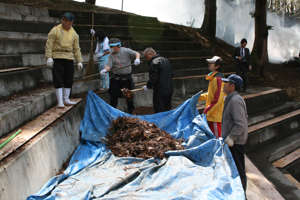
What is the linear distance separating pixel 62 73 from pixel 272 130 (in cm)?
606

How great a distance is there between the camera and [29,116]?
4.72 meters

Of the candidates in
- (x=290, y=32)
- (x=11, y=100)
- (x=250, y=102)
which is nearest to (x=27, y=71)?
(x=11, y=100)

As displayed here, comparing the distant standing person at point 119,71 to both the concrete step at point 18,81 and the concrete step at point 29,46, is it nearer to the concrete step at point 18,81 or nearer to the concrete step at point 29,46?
the concrete step at point 18,81

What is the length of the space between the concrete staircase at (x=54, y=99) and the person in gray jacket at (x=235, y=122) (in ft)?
7.47

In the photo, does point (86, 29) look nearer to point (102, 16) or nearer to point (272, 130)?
point (102, 16)

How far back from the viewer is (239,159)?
4.15m

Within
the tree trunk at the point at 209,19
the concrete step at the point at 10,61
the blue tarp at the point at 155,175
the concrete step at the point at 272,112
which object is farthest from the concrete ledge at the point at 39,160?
the tree trunk at the point at 209,19

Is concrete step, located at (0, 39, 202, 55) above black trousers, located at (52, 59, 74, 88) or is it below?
above

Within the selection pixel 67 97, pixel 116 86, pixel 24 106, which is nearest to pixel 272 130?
pixel 116 86

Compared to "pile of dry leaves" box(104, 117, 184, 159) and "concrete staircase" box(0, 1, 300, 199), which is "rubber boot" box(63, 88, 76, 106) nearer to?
"concrete staircase" box(0, 1, 300, 199)

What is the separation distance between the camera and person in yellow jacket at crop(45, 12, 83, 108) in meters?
5.47

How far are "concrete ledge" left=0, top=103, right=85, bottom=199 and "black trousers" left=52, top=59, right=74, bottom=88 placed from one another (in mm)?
721

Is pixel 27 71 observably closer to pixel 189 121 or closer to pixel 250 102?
pixel 189 121

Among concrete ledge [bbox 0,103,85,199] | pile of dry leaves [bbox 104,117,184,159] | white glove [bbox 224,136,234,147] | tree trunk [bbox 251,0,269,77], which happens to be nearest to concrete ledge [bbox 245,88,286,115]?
tree trunk [bbox 251,0,269,77]
